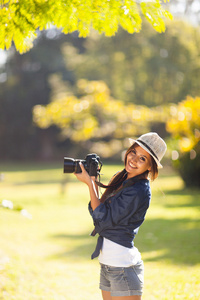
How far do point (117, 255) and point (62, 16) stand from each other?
1.81 m

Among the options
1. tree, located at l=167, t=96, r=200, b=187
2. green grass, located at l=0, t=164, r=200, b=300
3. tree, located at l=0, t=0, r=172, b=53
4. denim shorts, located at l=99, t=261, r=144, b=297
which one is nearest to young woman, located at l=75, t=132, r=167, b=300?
denim shorts, located at l=99, t=261, r=144, b=297

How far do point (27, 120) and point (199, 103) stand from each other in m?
23.7

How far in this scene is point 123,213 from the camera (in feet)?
8.36

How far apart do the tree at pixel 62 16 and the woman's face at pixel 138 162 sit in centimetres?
95

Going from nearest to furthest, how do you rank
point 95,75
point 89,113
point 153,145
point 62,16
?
point 153,145
point 62,16
point 89,113
point 95,75

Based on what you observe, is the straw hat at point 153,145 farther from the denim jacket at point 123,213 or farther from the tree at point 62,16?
the tree at point 62,16

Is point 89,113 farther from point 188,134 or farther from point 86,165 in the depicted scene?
point 86,165

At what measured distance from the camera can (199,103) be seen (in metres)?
11.9

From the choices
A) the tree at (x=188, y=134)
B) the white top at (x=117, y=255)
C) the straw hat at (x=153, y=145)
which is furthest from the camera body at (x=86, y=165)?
the tree at (x=188, y=134)

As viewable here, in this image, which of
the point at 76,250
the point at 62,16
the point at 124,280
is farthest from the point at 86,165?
the point at 76,250

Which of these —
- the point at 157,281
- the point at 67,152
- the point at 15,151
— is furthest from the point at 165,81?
the point at 157,281

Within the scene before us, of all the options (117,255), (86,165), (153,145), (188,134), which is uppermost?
(188,134)

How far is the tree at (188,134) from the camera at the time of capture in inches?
467

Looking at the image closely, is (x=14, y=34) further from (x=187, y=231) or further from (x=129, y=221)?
(x=187, y=231)
